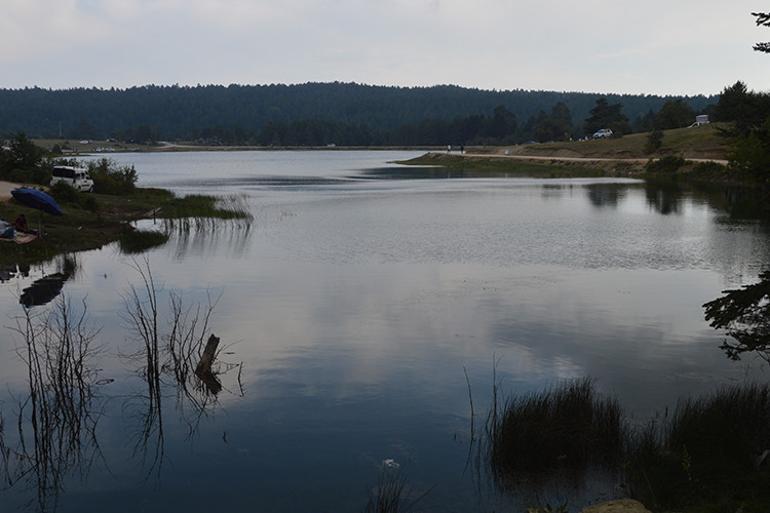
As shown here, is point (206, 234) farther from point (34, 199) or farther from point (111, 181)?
point (111, 181)

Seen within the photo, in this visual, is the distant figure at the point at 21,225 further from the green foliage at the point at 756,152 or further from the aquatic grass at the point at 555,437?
the green foliage at the point at 756,152

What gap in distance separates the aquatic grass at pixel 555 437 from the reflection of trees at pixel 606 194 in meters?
52.1

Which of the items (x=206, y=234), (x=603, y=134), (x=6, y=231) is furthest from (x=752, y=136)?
(x=603, y=134)

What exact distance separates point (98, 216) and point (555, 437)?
41.6 metres

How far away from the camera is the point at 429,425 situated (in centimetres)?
1609

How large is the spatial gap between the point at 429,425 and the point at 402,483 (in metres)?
2.76

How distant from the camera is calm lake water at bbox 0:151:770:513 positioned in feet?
45.5

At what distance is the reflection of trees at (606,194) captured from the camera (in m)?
67.1

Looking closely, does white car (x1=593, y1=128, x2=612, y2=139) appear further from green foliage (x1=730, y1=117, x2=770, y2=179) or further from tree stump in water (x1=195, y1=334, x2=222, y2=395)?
green foliage (x1=730, y1=117, x2=770, y2=179)

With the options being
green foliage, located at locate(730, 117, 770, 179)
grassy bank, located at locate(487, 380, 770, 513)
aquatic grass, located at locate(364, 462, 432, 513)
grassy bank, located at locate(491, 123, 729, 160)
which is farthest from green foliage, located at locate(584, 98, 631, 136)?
aquatic grass, located at locate(364, 462, 432, 513)

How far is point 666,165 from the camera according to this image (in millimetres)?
103375

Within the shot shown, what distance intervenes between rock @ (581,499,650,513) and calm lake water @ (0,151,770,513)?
1.38 metres

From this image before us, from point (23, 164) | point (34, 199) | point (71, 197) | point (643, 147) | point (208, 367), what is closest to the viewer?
point (208, 367)

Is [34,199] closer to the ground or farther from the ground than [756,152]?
closer to the ground
